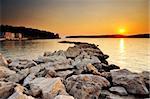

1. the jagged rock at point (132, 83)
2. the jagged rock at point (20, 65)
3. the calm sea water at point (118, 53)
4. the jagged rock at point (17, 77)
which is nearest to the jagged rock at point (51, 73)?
the jagged rock at point (17, 77)

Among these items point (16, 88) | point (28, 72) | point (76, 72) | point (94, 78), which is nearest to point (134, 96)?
point (94, 78)

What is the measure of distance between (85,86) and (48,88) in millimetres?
362

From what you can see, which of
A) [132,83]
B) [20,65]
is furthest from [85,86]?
[20,65]

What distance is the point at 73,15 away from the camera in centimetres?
485

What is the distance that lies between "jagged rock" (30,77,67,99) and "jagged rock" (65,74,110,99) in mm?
109

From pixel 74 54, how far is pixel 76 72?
10.9 feet

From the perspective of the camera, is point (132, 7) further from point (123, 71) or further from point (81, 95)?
point (81, 95)

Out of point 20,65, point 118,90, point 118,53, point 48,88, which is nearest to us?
point 48,88

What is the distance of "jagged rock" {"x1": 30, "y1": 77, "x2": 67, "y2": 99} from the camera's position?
249 cm

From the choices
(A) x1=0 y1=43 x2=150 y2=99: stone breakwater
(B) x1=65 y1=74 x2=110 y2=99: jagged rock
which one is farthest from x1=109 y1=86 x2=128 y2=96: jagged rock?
(B) x1=65 y1=74 x2=110 y2=99: jagged rock

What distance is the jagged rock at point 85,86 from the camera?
2.54 metres

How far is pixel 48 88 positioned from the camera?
2.55 meters

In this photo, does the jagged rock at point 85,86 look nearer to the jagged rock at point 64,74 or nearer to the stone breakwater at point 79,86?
the stone breakwater at point 79,86

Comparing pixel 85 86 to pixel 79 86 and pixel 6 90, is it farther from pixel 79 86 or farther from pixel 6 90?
pixel 6 90
